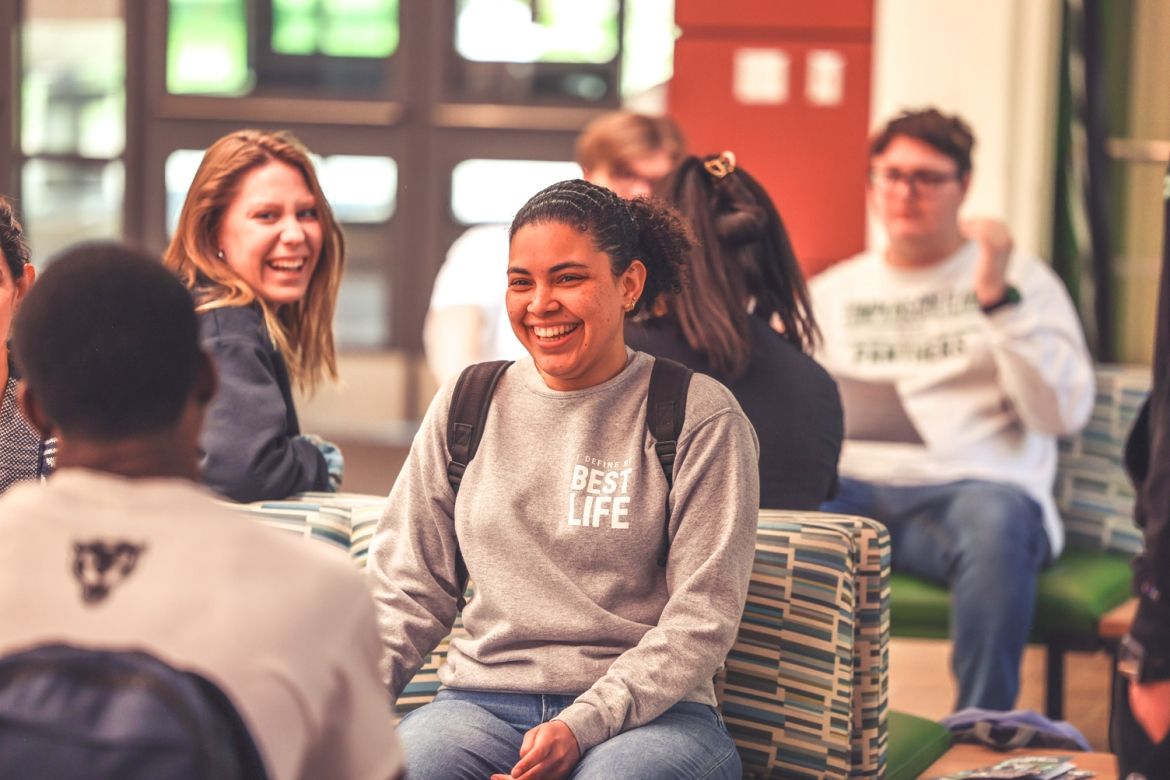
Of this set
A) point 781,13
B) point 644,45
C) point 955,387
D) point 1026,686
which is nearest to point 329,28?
point 644,45

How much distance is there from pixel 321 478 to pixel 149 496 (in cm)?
153

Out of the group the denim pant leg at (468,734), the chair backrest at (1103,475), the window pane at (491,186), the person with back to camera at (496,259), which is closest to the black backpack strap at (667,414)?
the denim pant leg at (468,734)

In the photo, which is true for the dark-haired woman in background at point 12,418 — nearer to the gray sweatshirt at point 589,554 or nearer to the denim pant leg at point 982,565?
the gray sweatshirt at point 589,554

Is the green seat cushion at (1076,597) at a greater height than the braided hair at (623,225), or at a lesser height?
lesser

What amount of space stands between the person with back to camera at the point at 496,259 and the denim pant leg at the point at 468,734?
1703mm

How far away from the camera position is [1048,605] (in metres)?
3.35

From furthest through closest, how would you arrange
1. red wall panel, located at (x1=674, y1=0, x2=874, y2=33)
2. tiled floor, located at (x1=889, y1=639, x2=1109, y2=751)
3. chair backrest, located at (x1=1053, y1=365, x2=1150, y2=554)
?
Answer: red wall panel, located at (x1=674, y1=0, x2=874, y2=33) → tiled floor, located at (x1=889, y1=639, x2=1109, y2=751) → chair backrest, located at (x1=1053, y1=365, x2=1150, y2=554)

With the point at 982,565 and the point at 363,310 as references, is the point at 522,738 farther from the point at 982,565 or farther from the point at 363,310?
the point at 363,310

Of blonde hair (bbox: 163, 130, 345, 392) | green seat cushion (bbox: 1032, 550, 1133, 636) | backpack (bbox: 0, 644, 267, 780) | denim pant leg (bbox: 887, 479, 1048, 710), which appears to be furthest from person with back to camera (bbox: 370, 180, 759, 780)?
green seat cushion (bbox: 1032, 550, 1133, 636)

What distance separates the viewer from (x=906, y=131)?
3.79 meters

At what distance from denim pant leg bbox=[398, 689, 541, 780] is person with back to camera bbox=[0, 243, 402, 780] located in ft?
2.45

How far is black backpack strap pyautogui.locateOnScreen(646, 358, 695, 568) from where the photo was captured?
2.03 m

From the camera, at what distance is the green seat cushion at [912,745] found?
2.48 meters

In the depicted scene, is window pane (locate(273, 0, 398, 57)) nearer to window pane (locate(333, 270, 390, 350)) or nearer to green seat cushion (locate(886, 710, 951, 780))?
window pane (locate(333, 270, 390, 350))
